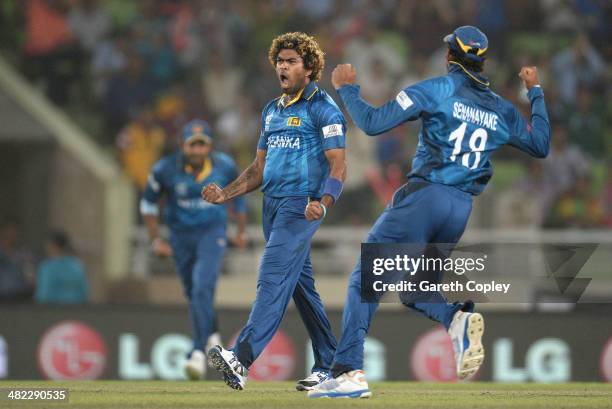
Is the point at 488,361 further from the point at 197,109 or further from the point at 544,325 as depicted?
the point at 197,109

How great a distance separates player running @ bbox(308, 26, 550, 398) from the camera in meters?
7.26

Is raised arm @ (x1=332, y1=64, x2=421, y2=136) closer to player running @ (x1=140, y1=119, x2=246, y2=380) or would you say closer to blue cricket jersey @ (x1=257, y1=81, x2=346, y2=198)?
blue cricket jersey @ (x1=257, y1=81, x2=346, y2=198)

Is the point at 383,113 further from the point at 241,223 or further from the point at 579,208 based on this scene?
the point at 579,208

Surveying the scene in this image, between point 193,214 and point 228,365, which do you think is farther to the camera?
point 193,214

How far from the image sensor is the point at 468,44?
7.42m

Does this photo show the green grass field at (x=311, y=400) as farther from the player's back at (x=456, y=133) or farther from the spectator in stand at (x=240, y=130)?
the spectator in stand at (x=240, y=130)

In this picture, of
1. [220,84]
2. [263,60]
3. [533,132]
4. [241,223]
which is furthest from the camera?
[263,60]

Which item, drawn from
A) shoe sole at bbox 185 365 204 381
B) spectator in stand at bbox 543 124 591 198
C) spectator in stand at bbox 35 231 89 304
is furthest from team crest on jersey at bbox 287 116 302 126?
spectator in stand at bbox 543 124 591 198

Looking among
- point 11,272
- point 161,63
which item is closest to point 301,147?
point 11,272

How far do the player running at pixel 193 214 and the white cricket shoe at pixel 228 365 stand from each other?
3.47 meters

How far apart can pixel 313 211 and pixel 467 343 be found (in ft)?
3.86

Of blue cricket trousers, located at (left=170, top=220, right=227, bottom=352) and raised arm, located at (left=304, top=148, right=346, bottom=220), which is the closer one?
raised arm, located at (left=304, top=148, right=346, bottom=220)

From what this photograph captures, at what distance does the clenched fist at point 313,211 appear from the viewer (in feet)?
23.5

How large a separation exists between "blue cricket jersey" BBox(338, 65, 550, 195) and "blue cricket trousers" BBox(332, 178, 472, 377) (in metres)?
0.08
